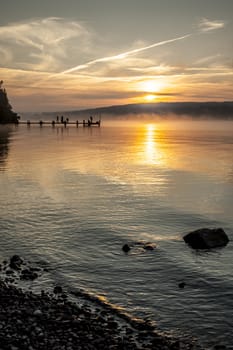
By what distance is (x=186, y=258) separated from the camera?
17453mm

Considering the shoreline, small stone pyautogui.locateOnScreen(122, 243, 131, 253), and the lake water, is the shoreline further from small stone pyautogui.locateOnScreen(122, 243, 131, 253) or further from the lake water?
small stone pyautogui.locateOnScreen(122, 243, 131, 253)

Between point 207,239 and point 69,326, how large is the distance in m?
9.73

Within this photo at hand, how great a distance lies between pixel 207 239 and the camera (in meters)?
18.8

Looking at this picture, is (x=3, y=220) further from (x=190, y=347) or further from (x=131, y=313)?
(x=190, y=347)

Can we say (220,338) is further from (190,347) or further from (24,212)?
(24,212)

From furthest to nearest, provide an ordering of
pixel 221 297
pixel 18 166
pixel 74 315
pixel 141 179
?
pixel 18 166 < pixel 141 179 < pixel 221 297 < pixel 74 315

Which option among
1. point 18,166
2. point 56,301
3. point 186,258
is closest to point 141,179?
point 18,166

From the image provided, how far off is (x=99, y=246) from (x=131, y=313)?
6.85m

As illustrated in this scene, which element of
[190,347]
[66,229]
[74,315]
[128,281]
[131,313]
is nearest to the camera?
[190,347]

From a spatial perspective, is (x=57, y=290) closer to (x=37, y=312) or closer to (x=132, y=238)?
(x=37, y=312)

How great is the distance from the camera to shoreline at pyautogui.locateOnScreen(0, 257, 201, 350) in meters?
9.98

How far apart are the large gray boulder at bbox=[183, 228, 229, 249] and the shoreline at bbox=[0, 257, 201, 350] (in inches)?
281

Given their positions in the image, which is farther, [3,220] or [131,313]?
[3,220]

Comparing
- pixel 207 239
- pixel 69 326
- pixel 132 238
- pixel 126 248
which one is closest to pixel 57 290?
pixel 69 326
